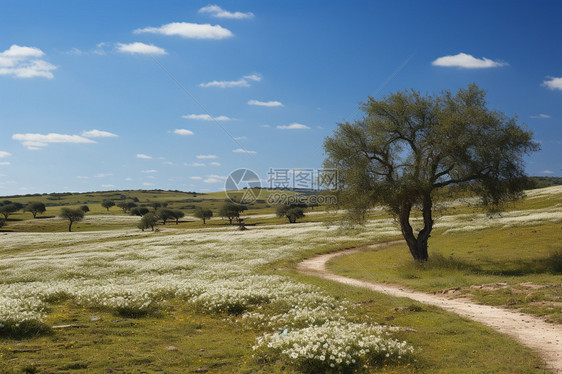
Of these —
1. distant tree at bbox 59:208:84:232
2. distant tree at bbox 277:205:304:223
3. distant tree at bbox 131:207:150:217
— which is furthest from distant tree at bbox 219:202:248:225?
distant tree at bbox 131:207:150:217

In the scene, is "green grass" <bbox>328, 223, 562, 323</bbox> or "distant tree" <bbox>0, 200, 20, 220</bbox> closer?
"green grass" <bbox>328, 223, 562, 323</bbox>

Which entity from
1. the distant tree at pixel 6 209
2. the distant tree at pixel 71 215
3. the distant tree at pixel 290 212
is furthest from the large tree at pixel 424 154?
the distant tree at pixel 6 209

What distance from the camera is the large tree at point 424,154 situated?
29688mm

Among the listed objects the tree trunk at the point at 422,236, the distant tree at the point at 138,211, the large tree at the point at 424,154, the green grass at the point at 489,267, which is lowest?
the distant tree at the point at 138,211

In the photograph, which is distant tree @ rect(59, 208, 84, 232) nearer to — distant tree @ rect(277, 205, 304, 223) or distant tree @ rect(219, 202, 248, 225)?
distant tree @ rect(219, 202, 248, 225)

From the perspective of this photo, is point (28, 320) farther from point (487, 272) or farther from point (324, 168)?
point (487, 272)

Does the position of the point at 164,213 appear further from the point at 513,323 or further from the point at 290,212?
the point at 513,323

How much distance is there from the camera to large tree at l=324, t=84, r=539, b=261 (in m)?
29.7

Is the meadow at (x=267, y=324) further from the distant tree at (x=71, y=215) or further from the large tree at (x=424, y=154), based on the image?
the distant tree at (x=71, y=215)

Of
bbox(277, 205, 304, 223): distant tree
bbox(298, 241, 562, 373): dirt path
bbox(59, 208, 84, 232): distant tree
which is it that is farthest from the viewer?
bbox(59, 208, 84, 232): distant tree

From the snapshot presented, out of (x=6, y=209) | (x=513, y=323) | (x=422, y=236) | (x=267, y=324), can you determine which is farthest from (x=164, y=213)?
(x=513, y=323)

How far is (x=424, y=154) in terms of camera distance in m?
31.4

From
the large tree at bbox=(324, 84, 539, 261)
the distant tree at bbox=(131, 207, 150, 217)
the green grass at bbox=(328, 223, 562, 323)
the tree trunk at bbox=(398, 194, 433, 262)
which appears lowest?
the distant tree at bbox=(131, 207, 150, 217)

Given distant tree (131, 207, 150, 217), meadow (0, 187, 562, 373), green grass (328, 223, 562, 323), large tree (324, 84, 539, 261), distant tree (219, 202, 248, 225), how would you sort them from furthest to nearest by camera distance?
distant tree (131, 207, 150, 217), distant tree (219, 202, 248, 225), large tree (324, 84, 539, 261), green grass (328, 223, 562, 323), meadow (0, 187, 562, 373)
